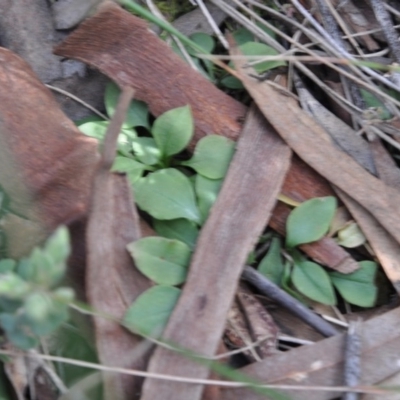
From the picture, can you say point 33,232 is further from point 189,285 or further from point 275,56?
point 275,56

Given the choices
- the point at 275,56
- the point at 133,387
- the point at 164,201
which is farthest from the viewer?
the point at 275,56

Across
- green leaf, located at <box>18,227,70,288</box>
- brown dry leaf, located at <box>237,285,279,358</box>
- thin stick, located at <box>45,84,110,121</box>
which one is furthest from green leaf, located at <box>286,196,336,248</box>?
green leaf, located at <box>18,227,70,288</box>

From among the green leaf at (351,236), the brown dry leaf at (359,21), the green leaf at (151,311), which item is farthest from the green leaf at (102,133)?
the brown dry leaf at (359,21)

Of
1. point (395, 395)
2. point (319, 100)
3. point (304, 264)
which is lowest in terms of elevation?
point (395, 395)

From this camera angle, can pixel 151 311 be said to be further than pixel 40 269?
Yes

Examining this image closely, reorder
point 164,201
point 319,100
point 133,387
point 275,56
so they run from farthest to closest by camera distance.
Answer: point 319,100, point 275,56, point 164,201, point 133,387

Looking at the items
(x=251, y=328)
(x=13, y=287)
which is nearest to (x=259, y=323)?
(x=251, y=328)

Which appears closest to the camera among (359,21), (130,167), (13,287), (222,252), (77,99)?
(13,287)

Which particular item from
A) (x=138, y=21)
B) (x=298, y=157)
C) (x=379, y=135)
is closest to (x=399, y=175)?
(x=379, y=135)

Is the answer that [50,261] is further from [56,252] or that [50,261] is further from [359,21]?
[359,21]
